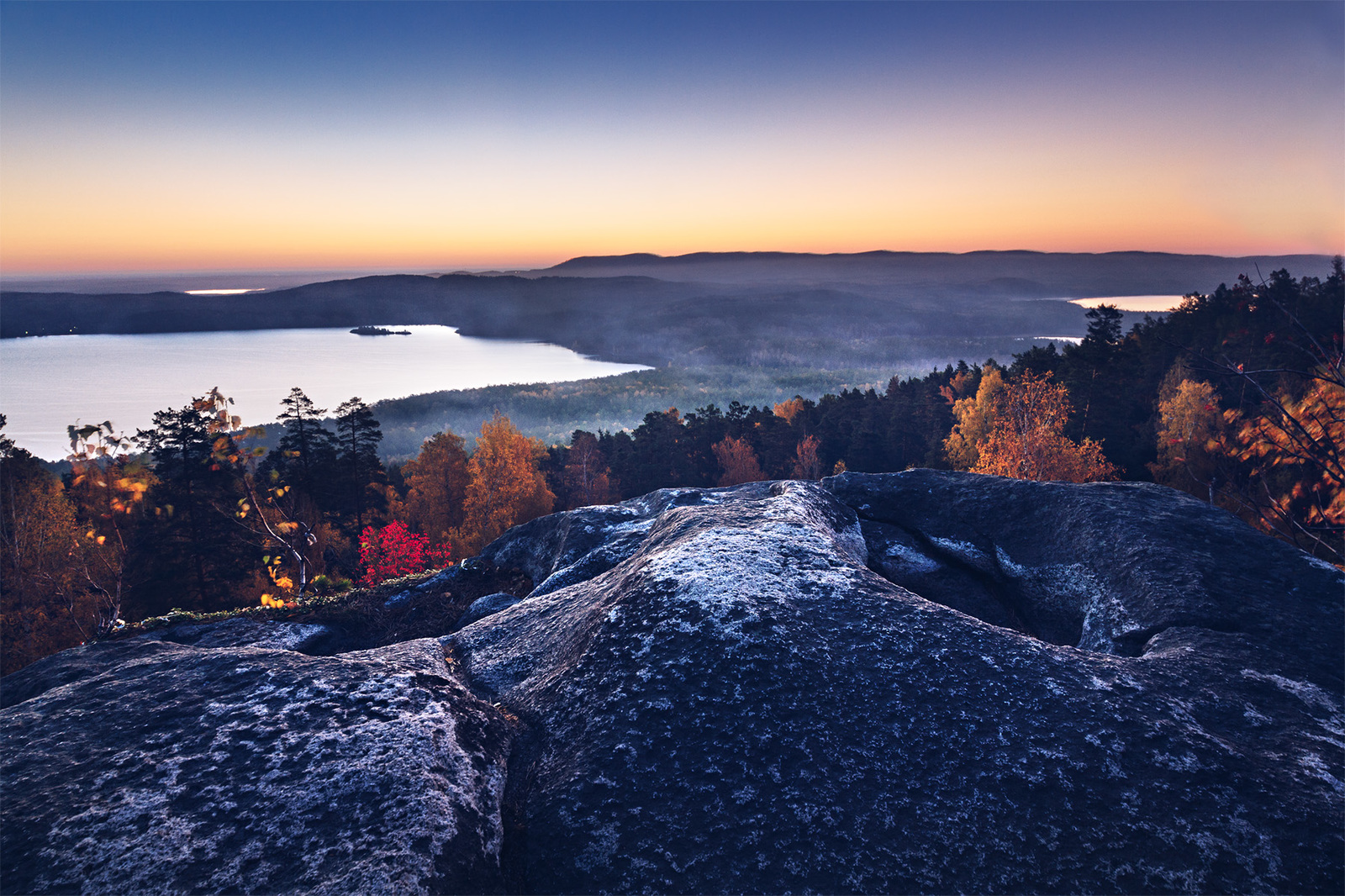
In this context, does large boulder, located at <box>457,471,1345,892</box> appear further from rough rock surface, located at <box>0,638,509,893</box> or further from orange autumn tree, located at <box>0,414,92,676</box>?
orange autumn tree, located at <box>0,414,92,676</box>

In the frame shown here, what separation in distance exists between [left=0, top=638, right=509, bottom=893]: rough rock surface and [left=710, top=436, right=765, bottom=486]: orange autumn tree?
219ft

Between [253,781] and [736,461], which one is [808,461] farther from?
[253,781]

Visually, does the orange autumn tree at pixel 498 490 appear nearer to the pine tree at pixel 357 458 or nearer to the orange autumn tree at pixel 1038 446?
the pine tree at pixel 357 458

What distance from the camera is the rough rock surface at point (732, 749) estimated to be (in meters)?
4.44

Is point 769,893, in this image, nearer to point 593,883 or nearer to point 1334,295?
point 593,883

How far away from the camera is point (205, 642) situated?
11.3 meters

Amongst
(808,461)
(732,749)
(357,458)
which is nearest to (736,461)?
(808,461)

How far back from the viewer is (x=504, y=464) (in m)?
54.6

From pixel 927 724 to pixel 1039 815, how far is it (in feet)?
3.33

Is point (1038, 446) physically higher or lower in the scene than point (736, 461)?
higher

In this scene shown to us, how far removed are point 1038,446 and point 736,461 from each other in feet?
121

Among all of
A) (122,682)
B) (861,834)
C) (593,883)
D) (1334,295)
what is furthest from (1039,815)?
(1334,295)

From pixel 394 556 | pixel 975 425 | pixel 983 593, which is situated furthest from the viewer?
pixel 975 425

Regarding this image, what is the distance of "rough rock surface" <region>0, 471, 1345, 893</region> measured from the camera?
4.44 metres
